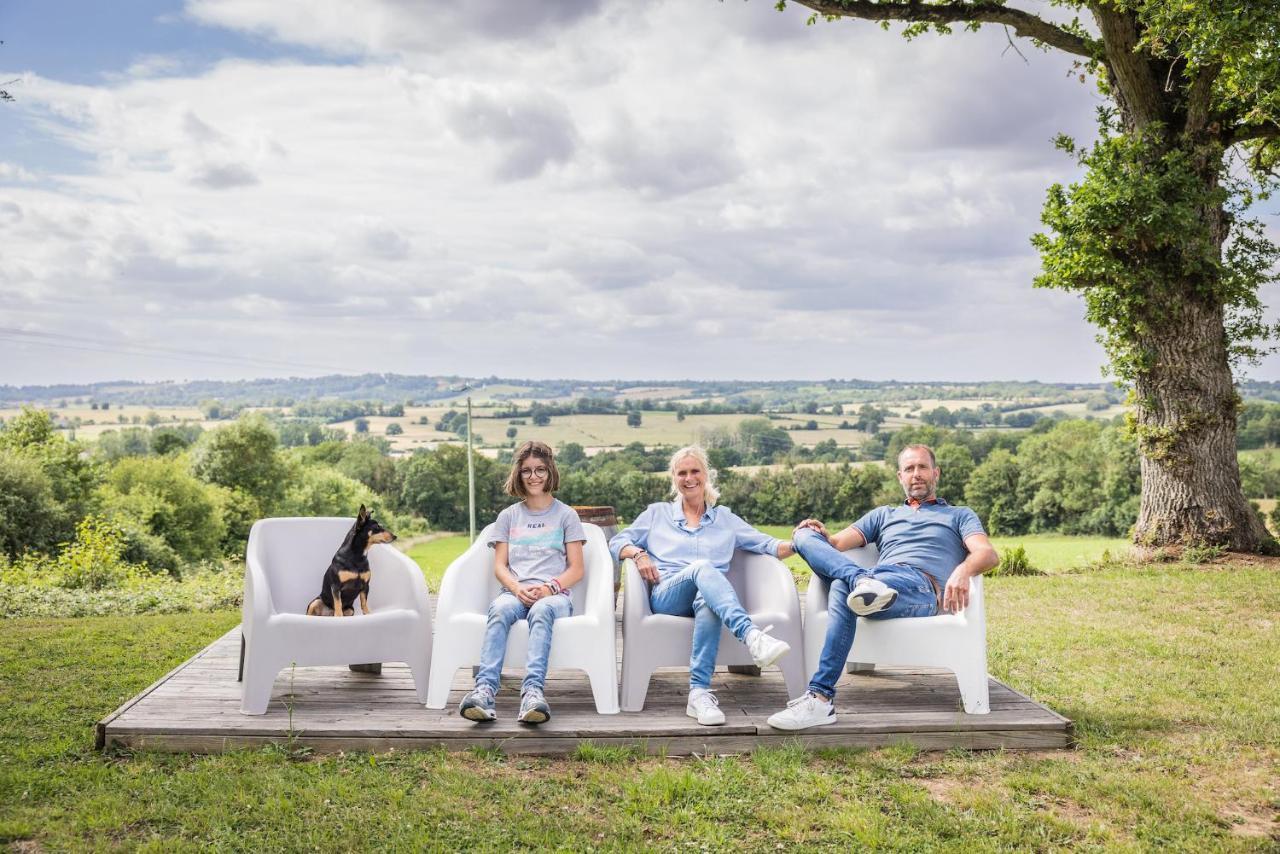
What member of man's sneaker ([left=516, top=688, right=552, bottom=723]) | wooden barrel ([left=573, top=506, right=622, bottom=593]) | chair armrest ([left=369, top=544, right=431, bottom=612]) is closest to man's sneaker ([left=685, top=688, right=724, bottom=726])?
man's sneaker ([left=516, top=688, right=552, bottom=723])

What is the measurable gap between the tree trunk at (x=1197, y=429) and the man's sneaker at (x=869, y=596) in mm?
6505

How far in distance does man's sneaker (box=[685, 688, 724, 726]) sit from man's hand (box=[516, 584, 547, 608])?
75cm

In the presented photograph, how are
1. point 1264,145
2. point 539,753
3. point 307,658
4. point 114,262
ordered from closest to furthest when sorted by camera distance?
point 539,753, point 307,658, point 1264,145, point 114,262

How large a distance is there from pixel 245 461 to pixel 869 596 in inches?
1603

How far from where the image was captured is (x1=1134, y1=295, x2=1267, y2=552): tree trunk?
8.62 metres

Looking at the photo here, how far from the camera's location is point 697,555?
13.7 feet

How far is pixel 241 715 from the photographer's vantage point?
3707mm

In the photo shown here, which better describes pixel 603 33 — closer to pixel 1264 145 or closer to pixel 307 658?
pixel 1264 145

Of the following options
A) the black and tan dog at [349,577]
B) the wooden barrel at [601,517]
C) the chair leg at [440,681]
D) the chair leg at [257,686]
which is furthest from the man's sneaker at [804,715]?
the wooden barrel at [601,517]

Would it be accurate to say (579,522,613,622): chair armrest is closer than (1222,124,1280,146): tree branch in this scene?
Yes

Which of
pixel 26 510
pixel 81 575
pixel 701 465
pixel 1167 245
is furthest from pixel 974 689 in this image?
pixel 26 510

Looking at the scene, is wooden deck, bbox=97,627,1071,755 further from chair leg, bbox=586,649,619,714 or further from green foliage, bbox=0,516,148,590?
green foliage, bbox=0,516,148,590

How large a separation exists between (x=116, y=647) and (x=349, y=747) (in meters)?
3.11

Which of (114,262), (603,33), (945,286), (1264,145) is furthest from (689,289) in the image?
(1264,145)
